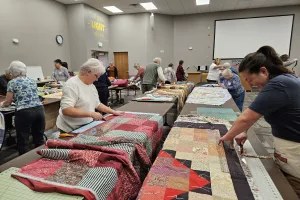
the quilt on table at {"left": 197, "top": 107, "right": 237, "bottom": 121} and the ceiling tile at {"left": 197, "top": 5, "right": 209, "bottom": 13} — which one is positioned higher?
the ceiling tile at {"left": 197, "top": 5, "right": 209, "bottom": 13}

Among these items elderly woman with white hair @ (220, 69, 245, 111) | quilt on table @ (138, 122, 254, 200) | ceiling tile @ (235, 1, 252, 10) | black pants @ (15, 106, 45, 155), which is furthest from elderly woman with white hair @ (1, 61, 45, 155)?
ceiling tile @ (235, 1, 252, 10)

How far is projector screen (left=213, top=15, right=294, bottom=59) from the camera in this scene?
7.72 meters

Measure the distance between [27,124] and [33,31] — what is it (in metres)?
4.68

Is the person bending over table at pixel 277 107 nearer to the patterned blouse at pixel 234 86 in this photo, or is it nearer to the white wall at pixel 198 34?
the patterned blouse at pixel 234 86

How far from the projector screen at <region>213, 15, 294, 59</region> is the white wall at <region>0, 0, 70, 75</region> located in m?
6.46

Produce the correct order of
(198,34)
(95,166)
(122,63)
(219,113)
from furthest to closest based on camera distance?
1. (122,63)
2. (198,34)
3. (219,113)
4. (95,166)

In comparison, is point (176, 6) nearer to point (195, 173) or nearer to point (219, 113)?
point (219, 113)

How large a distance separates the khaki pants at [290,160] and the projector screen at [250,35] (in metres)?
7.91

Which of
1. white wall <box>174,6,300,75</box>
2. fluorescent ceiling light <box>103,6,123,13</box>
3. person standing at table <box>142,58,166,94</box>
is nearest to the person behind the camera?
person standing at table <box>142,58,166,94</box>

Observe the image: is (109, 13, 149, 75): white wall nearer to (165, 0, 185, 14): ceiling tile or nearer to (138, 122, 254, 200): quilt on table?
(165, 0, 185, 14): ceiling tile

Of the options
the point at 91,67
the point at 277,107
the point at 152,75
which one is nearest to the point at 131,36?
the point at 152,75

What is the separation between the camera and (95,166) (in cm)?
88

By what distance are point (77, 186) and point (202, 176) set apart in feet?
1.77

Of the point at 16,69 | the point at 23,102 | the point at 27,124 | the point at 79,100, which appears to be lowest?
the point at 27,124
